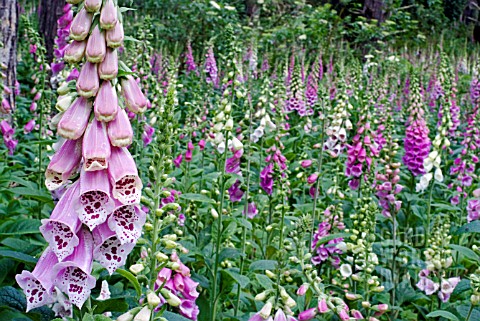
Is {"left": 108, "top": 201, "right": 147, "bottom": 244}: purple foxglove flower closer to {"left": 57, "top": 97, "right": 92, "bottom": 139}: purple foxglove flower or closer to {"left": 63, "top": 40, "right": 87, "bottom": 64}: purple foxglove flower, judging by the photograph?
{"left": 57, "top": 97, "right": 92, "bottom": 139}: purple foxglove flower

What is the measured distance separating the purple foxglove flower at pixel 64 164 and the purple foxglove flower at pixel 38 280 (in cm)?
17

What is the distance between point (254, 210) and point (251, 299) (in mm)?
807

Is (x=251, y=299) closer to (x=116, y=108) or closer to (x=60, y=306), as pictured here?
(x=60, y=306)

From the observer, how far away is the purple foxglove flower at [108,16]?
138 cm

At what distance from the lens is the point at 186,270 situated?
239 centimetres

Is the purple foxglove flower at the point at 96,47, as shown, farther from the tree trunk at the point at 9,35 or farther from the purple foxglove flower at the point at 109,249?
the tree trunk at the point at 9,35

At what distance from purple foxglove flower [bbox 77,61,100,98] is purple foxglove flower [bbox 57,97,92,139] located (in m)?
0.06

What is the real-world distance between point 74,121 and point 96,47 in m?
0.18

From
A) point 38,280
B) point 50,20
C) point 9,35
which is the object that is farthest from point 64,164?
point 50,20

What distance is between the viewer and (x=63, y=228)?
1435mm

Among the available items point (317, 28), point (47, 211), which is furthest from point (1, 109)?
point (317, 28)

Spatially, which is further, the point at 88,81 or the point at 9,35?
the point at 9,35

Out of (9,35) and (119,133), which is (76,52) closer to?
(119,133)

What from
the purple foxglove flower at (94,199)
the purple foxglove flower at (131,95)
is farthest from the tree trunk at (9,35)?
the purple foxglove flower at (94,199)
